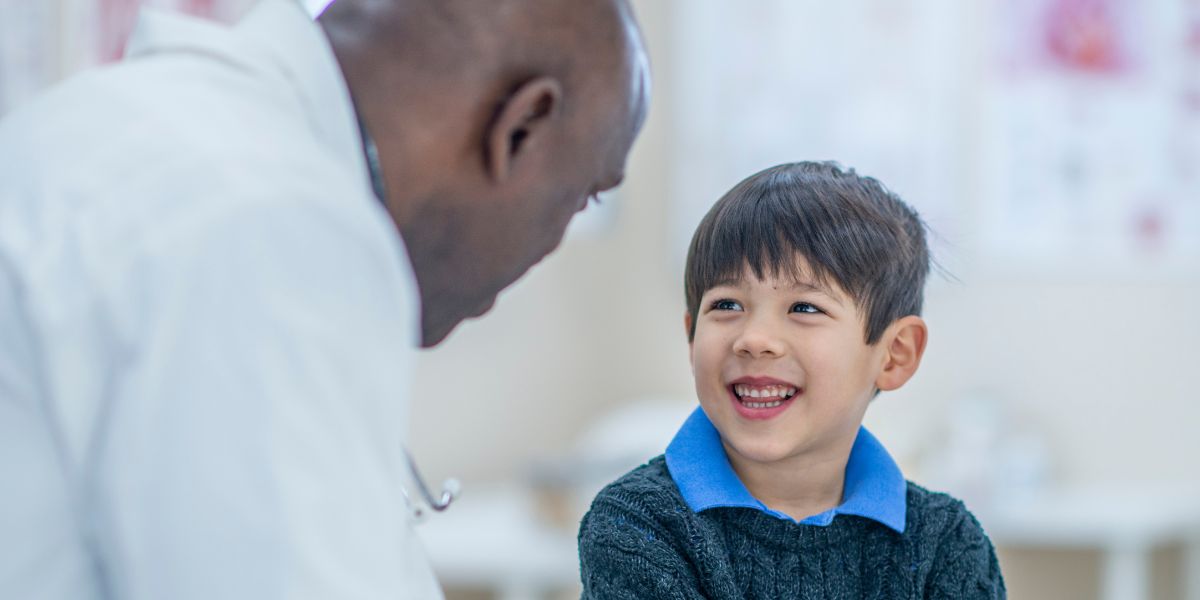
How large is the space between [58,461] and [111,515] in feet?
0.24

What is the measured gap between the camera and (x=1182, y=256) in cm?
424

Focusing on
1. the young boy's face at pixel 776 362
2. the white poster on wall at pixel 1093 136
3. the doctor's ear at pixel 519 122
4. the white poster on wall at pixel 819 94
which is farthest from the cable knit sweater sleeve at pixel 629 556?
the white poster on wall at pixel 1093 136

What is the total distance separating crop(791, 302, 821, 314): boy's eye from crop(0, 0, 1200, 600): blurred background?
2712 millimetres

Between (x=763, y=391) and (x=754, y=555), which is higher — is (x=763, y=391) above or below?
above

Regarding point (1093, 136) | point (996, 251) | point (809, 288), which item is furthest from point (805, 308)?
point (1093, 136)

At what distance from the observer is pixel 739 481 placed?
1202 millimetres

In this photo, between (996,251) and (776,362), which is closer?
(776,362)

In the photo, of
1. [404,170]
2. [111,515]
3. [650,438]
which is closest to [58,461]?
[111,515]

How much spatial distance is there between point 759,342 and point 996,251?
11.4ft

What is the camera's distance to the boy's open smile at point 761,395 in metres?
1.15

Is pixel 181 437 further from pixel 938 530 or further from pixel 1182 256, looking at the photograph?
pixel 1182 256

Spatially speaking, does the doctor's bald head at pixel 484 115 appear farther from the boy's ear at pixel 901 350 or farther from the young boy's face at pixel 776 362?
the boy's ear at pixel 901 350

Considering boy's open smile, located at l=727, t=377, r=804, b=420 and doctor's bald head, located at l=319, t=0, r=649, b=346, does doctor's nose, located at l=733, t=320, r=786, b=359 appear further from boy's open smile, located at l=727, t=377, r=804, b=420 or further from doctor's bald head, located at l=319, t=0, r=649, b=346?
doctor's bald head, located at l=319, t=0, r=649, b=346

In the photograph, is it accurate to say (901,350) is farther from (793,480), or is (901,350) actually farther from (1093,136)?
(1093,136)
